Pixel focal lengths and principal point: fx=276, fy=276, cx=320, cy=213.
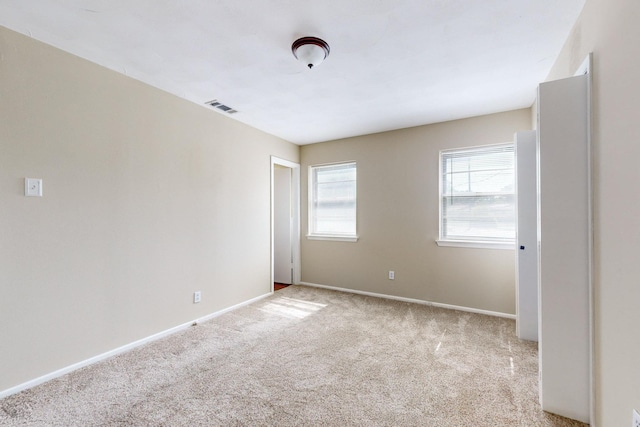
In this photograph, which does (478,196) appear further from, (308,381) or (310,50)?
(308,381)

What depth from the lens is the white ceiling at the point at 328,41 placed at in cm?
169

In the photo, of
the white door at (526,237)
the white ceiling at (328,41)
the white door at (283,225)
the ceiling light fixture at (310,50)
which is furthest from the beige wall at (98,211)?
the white door at (526,237)

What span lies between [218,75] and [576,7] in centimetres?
261

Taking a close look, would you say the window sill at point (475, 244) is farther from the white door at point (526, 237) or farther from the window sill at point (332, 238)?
the window sill at point (332, 238)

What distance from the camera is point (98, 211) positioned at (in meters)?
2.32

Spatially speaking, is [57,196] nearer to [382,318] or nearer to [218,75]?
[218,75]

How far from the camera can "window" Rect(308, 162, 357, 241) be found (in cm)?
446

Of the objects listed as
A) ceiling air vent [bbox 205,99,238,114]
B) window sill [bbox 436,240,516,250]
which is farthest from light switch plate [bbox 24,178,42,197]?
window sill [bbox 436,240,516,250]

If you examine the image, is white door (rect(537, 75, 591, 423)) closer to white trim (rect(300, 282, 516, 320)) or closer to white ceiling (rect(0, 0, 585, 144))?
white ceiling (rect(0, 0, 585, 144))

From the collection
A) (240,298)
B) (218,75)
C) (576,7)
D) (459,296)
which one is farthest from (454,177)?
(240,298)

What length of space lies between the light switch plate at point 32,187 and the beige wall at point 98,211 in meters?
0.03

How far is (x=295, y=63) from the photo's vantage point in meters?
2.28

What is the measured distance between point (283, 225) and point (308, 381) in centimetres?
319

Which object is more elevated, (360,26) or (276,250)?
(360,26)
